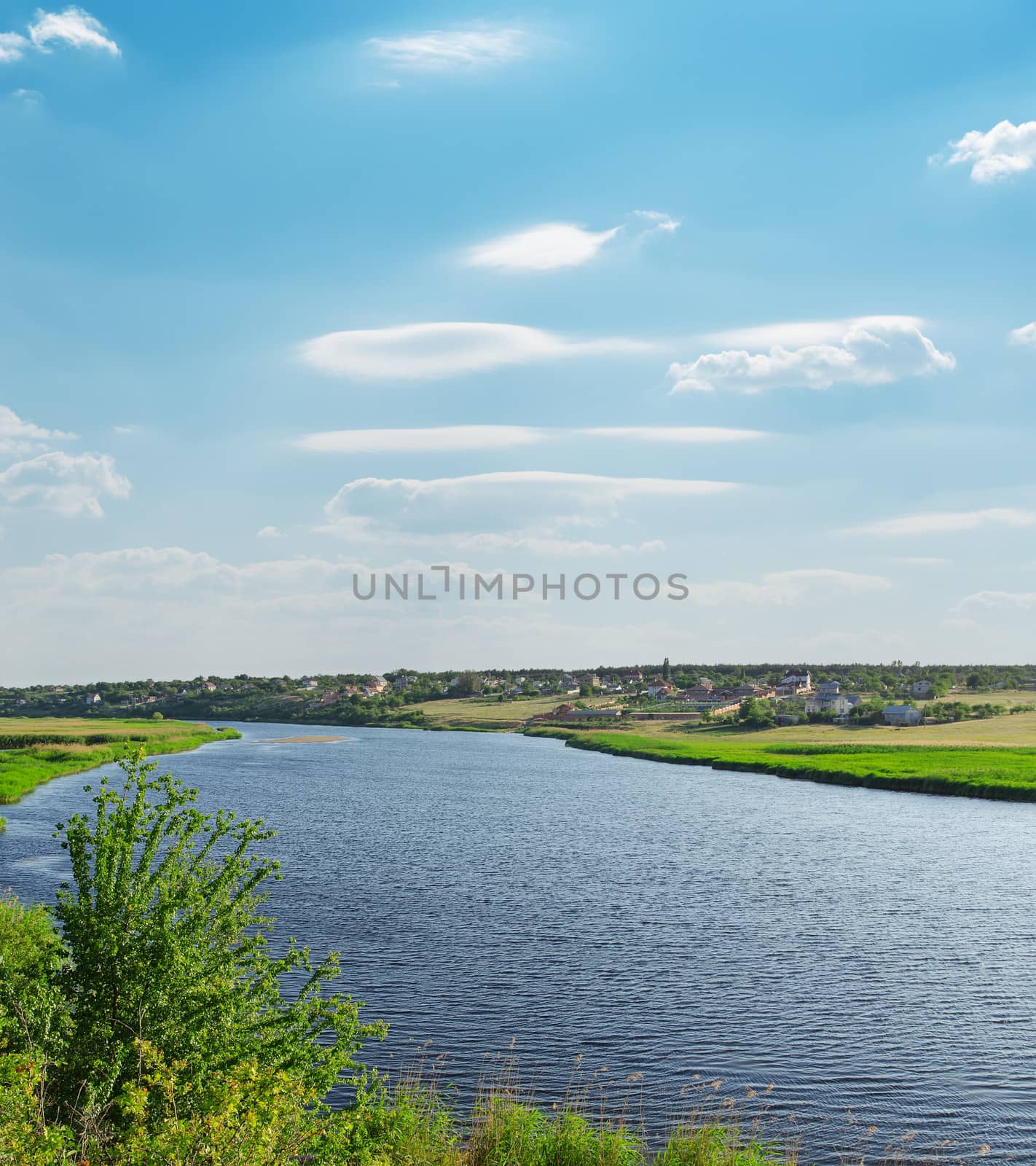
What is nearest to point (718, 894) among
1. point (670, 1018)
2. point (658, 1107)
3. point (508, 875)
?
point (508, 875)

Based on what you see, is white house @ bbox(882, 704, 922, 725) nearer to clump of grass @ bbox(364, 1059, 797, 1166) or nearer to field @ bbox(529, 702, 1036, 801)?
field @ bbox(529, 702, 1036, 801)

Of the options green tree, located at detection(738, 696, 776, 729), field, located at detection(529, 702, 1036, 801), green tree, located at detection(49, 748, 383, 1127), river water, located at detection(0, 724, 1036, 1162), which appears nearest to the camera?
green tree, located at detection(49, 748, 383, 1127)

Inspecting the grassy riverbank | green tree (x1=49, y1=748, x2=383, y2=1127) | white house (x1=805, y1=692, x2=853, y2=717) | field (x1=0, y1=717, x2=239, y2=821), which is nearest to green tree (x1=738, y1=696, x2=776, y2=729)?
the grassy riverbank

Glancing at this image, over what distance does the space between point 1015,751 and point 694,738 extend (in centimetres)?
4910

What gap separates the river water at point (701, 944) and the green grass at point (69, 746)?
1161 centimetres

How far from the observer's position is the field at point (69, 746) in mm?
83250

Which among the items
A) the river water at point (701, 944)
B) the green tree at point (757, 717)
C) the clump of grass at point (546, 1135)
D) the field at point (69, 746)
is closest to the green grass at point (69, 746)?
the field at point (69, 746)

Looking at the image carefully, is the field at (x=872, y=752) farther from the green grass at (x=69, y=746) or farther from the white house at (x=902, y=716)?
the green grass at (x=69, y=746)

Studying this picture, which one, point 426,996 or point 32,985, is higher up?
point 32,985

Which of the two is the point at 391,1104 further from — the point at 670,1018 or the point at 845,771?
the point at 845,771

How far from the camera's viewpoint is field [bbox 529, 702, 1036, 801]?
82.4 m

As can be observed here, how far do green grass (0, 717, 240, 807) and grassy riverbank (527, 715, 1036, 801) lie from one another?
184ft

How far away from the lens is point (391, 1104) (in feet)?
67.3

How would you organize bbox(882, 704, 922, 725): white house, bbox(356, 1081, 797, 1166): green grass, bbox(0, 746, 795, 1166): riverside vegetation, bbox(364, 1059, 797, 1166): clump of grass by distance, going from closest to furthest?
bbox(0, 746, 795, 1166): riverside vegetation → bbox(356, 1081, 797, 1166): green grass → bbox(364, 1059, 797, 1166): clump of grass → bbox(882, 704, 922, 725): white house
